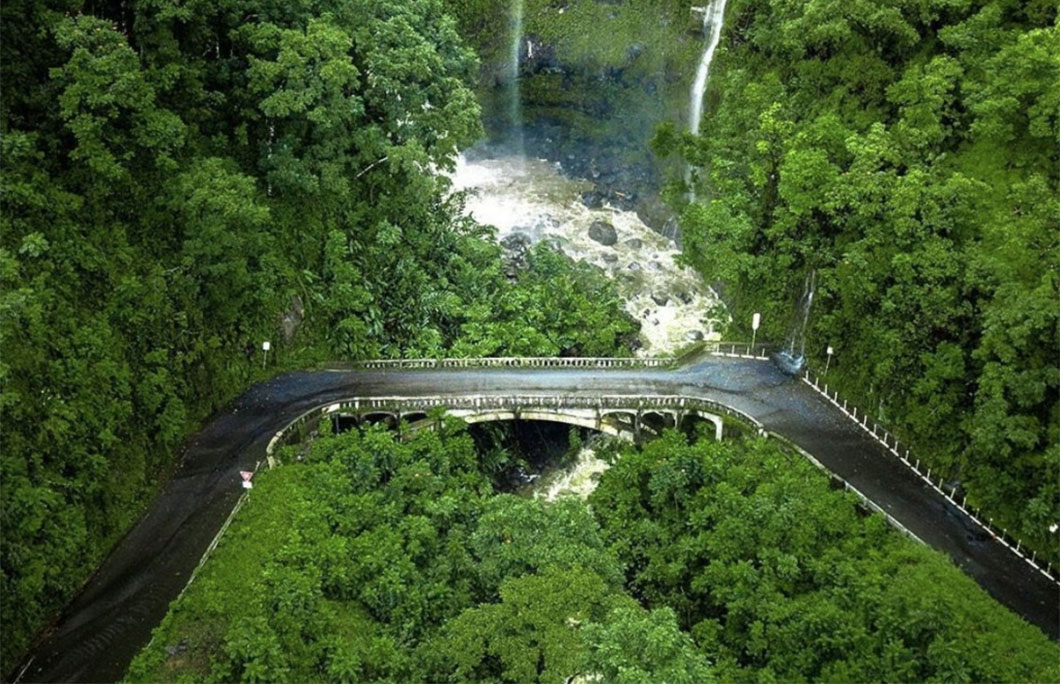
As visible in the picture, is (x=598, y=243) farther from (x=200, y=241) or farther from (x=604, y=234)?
(x=200, y=241)

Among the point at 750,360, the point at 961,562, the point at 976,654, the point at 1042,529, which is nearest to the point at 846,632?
the point at 976,654

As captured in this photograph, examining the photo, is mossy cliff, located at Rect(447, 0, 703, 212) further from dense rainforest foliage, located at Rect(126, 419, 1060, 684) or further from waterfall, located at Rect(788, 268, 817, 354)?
dense rainforest foliage, located at Rect(126, 419, 1060, 684)

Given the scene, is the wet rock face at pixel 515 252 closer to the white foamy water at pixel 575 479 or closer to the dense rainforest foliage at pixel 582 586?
the white foamy water at pixel 575 479

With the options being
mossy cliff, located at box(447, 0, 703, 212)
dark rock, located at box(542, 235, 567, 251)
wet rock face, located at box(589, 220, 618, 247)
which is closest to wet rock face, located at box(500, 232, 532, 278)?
dark rock, located at box(542, 235, 567, 251)

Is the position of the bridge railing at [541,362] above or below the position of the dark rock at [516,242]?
below

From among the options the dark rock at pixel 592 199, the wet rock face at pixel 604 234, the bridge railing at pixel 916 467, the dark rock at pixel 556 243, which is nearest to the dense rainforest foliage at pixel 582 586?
the bridge railing at pixel 916 467

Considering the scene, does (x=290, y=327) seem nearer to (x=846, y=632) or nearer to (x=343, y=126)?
(x=343, y=126)
